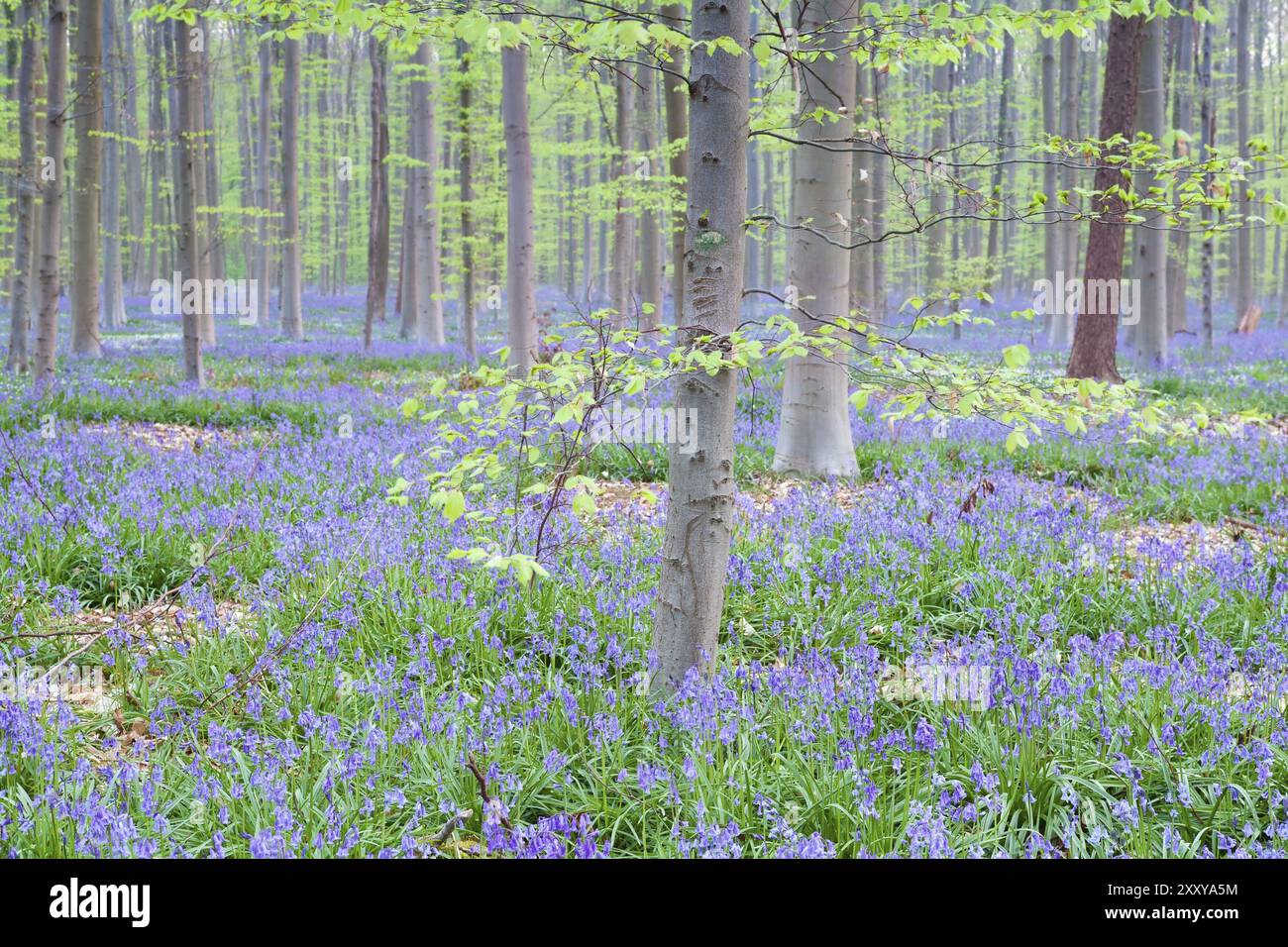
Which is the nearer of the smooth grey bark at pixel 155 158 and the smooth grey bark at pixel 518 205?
the smooth grey bark at pixel 518 205

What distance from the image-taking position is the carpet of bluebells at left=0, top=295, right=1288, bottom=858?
2844 millimetres

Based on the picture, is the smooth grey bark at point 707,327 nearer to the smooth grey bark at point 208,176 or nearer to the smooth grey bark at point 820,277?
the smooth grey bark at point 820,277

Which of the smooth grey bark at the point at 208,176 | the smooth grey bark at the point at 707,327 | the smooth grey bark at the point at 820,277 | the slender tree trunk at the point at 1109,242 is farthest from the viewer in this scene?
the smooth grey bark at the point at 208,176

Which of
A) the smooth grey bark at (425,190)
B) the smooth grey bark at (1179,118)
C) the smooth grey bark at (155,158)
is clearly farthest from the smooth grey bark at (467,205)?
the smooth grey bark at (155,158)

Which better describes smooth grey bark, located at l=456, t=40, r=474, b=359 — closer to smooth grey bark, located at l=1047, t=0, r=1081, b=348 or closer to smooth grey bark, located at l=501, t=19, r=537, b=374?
smooth grey bark, located at l=501, t=19, r=537, b=374

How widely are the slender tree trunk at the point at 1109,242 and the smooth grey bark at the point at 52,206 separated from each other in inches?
490

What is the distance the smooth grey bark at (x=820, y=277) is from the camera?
275 inches

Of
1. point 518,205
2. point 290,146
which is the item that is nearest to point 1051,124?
point 518,205

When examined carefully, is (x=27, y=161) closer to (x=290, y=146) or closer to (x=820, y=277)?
(x=820, y=277)

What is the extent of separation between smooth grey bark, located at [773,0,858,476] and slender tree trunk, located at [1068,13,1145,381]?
18.6ft

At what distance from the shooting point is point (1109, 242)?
38.5 ft

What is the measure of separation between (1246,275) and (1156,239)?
15.9 meters

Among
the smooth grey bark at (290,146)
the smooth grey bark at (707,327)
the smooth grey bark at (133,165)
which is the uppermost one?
the smooth grey bark at (133,165)
